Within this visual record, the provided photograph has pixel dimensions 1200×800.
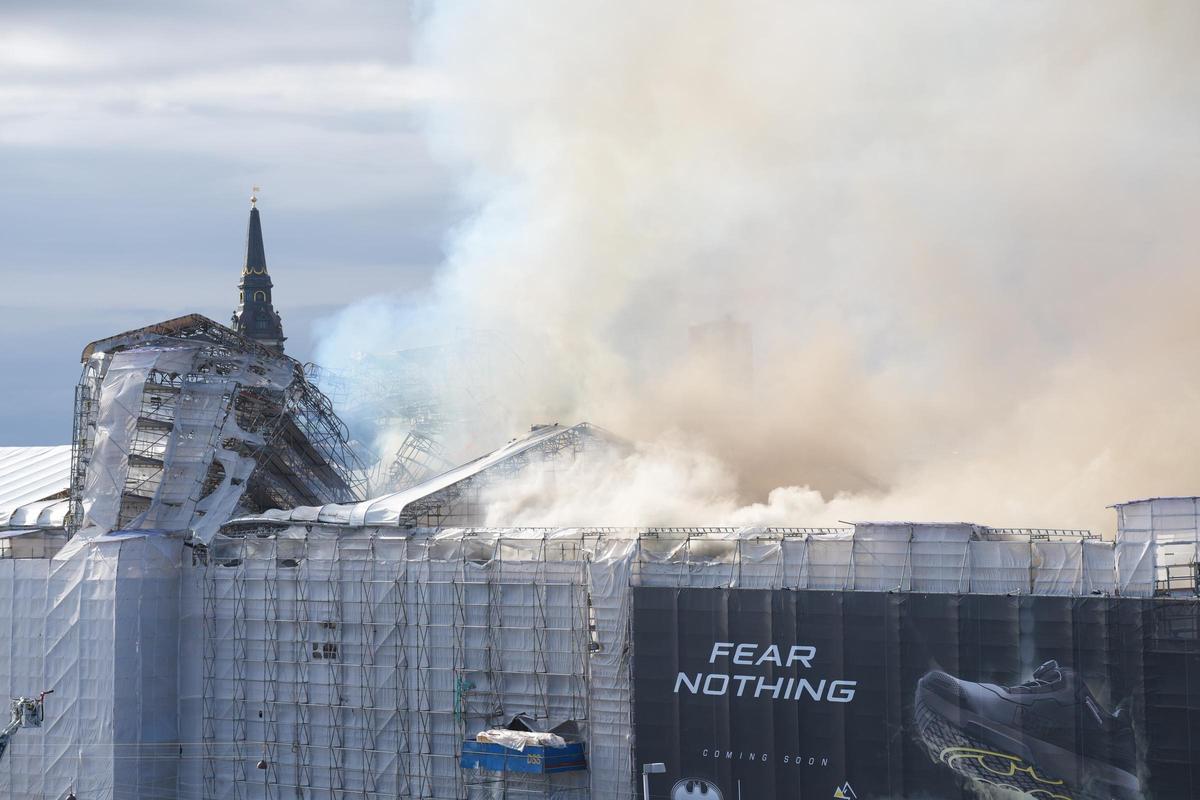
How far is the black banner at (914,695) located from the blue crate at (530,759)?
276 cm

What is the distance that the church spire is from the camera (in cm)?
14362

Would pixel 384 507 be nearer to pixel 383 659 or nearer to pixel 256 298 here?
pixel 383 659

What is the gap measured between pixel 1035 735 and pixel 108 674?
128ft

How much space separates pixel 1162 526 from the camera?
50125 mm

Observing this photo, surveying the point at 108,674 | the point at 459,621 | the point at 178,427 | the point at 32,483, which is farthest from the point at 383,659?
the point at 32,483

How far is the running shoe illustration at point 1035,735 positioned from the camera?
49719 mm

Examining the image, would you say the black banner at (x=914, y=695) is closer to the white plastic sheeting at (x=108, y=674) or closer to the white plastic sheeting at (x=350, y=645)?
the white plastic sheeting at (x=350, y=645)

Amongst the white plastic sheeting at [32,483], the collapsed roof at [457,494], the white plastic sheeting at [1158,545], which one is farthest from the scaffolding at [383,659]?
the white plastic sheeting at [1158,545]

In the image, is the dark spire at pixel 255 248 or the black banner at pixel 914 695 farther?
the dark spire at pixel 255 248

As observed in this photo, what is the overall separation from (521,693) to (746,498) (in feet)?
67.2

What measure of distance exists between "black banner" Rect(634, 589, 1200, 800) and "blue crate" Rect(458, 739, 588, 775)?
276 cm

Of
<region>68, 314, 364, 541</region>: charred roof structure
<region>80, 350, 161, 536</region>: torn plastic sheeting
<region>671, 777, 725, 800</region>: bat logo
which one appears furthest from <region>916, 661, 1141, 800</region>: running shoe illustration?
<region>80, 350, 161, 536</region>: torn plastic sheeting

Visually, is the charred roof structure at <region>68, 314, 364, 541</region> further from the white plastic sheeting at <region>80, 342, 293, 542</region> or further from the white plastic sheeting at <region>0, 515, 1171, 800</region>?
the white plastic sheeting at <region>0, 515, 1171, 800</region>

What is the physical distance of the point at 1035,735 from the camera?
5116cm
